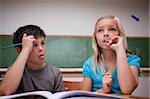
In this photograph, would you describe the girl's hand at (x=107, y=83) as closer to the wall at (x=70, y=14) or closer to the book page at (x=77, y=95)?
the book page at (x=77, y=95)

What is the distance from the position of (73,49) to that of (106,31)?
102 cm

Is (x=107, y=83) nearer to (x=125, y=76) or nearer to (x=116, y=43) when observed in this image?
(x=125, y=76)

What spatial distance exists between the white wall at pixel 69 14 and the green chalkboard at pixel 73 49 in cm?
7

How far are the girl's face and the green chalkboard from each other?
0.95 metres

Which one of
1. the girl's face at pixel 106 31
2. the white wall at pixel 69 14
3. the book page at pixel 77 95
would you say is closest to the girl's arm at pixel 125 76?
the girl's face at pixel 106 31

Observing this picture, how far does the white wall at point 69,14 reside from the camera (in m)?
1.68

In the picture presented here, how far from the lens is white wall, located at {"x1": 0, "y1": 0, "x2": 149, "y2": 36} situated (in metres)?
1.68

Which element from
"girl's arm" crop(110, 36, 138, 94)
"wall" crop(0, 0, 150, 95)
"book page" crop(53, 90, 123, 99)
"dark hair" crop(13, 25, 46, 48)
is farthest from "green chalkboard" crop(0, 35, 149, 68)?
"book page" crop(53, 90, 123, 99)

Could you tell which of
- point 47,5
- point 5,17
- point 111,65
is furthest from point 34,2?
point 111,65

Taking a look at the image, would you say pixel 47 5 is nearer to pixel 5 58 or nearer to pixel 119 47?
pixel 5 58

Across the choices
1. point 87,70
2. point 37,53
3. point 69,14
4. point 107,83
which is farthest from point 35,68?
point 69,14

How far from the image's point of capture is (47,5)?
1725 mm

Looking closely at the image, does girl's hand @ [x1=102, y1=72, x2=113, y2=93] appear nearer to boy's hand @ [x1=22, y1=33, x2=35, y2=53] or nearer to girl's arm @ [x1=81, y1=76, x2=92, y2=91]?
girl's arm @ [x1=81, y1=76, x2=92, y2=91]

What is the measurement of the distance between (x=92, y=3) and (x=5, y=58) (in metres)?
0.90
